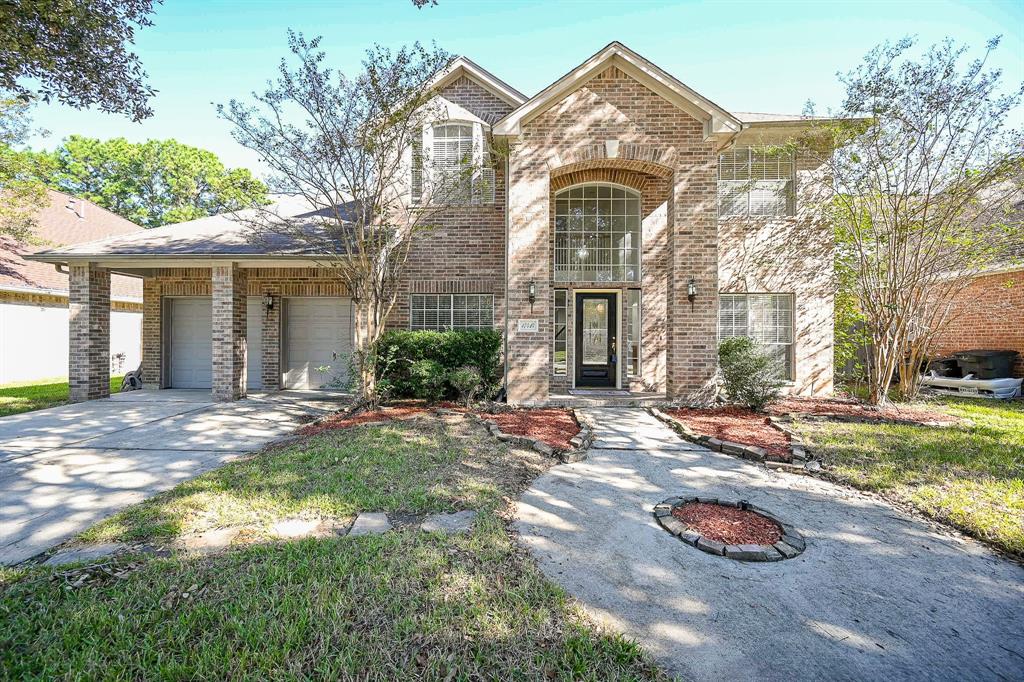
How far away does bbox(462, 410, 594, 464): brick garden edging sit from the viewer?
5.52 metres

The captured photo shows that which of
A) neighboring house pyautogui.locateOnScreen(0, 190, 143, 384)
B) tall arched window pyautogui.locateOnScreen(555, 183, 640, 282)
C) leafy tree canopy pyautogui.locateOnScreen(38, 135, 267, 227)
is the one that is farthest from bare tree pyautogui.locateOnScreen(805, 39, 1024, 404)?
leafy tree canopy pyautogui.locateOnScreen(38, 135, 267, 227)

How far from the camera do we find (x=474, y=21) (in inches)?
273

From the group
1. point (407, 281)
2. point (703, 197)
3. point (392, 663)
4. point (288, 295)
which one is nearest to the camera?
point (392, 663)

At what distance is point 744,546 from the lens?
3.28m

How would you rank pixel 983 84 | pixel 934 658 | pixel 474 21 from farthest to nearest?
pixel 983 84, pixel 474 21, pixel 934 658

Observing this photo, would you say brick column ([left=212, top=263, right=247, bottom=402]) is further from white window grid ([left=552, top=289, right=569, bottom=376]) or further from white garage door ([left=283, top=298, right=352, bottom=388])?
white window grid ([left=552, top=289, right=569, bottom=376])

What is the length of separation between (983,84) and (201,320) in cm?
1775

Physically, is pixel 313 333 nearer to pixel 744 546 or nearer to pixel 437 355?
pixel 437 355

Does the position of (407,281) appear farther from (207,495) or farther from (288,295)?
(207,495)

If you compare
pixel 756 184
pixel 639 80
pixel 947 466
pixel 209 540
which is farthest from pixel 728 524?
pixel 756 184

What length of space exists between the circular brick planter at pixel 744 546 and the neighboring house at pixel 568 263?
196 inches

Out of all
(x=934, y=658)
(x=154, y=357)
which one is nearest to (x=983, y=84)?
(x=934, y=658)

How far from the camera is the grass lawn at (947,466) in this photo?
3.79m

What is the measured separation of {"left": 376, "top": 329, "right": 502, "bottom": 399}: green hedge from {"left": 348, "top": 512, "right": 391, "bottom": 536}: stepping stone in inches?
200
